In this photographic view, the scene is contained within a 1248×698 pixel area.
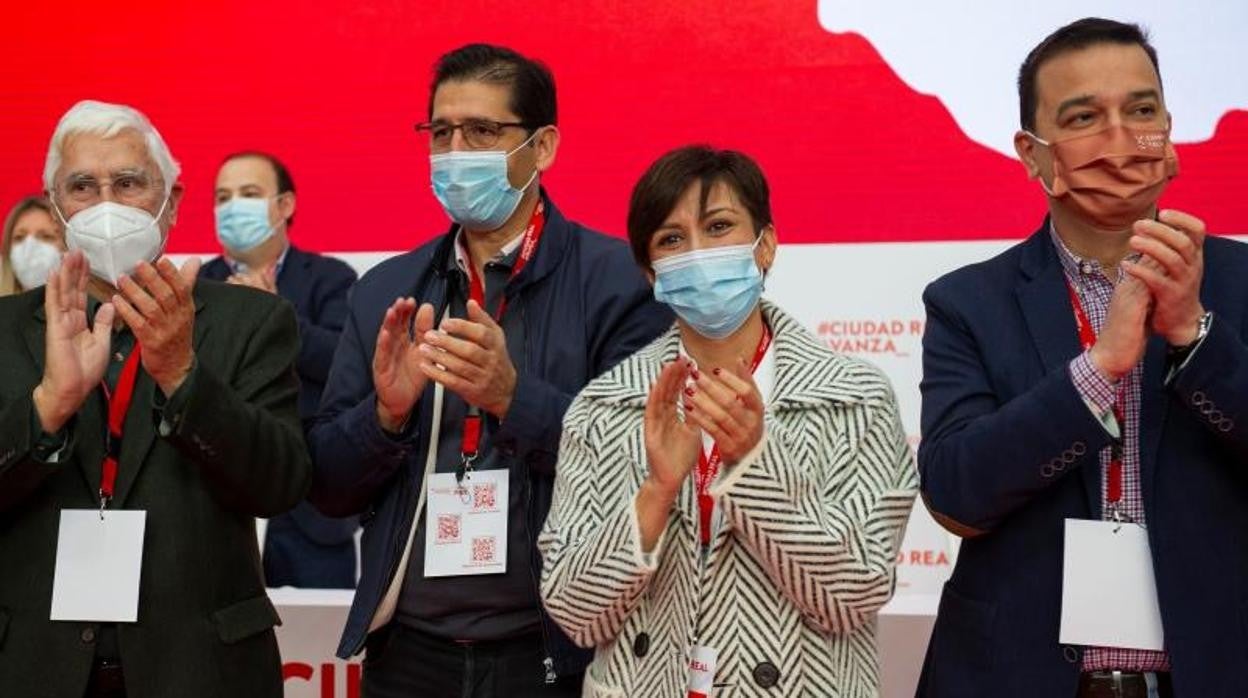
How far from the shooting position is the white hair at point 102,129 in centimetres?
237

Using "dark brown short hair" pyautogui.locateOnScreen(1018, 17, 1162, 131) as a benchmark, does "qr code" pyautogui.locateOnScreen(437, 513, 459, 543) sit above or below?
below

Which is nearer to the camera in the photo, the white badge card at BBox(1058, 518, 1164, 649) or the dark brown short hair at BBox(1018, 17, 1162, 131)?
the white badge card at BBox(1058, 518, 1164, 649)

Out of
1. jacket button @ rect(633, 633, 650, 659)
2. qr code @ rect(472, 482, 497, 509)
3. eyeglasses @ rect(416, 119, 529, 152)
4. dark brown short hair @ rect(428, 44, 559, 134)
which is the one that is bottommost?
jacket button @ rect(633, 633, 650, 659)

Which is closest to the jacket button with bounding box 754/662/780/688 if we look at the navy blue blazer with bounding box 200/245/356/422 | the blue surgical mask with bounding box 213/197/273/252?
the navy blue blazer with bounding box 200/245/356/422

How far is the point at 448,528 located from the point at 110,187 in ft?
2.58

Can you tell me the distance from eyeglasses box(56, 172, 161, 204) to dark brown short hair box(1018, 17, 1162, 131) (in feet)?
4.64

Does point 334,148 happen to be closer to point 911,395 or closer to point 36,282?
point 36,282

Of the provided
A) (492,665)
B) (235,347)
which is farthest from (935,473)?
(235,347)

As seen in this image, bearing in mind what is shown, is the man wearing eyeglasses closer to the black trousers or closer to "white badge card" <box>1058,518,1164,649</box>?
the black trousers

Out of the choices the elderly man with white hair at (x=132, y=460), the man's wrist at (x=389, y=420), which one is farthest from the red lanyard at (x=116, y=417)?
the man's wrist at (x=389, y=420)

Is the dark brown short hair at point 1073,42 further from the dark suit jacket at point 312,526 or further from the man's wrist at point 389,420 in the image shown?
the dark suit jacket at point 312,526

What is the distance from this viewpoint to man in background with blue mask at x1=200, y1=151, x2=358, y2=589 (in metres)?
4.32

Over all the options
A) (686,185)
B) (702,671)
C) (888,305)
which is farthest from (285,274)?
(702,671)

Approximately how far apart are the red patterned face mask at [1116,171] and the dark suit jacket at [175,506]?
4.16 feet
